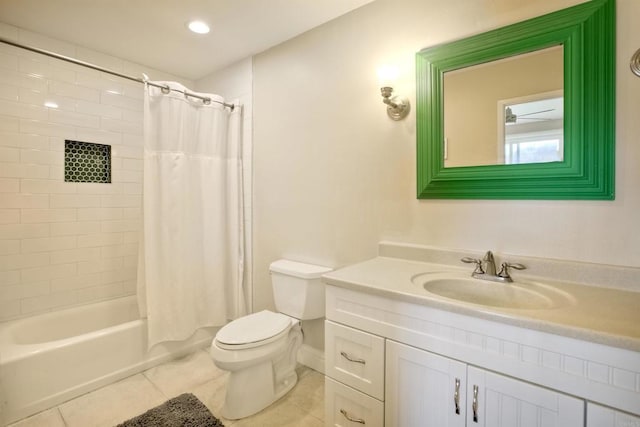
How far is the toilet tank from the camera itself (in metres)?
1.99

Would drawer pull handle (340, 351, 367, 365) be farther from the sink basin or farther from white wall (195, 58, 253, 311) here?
white wall (195, 58, 253, 311)

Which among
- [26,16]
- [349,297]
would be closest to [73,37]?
[26,16]

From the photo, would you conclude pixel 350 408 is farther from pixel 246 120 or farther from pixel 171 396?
pixel 246 120

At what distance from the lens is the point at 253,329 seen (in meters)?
1.80

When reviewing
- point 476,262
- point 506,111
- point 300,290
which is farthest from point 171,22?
point 476,262

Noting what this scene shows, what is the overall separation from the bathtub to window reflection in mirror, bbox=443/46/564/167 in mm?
2251

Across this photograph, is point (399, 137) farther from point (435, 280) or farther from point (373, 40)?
point (435, 280)

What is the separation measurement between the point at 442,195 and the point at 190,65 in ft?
7.80

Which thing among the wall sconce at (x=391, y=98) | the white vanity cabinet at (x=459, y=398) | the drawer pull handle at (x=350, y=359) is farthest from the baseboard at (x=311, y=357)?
the wall sconce at (x=391, y=98)

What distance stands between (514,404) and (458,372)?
6.5 inches

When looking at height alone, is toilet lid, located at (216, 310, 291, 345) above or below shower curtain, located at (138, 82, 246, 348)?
below

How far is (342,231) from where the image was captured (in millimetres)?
1998

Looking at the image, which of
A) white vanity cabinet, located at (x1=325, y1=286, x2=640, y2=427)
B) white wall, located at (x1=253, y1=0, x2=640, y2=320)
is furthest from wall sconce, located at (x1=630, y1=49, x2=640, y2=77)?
white vanity cabinet, located at (x1=325, y1=286, x2=640, y2=427)

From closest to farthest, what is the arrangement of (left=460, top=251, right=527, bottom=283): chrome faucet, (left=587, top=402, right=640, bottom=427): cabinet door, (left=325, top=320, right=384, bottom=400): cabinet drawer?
(left=587, top=402, right=640, bottom=427): cabinet door
(left=325, top=320, right=384, bottom=400): cabinet drawer
(left=460, top=251, right=527, bottom=283): chrome faucet
